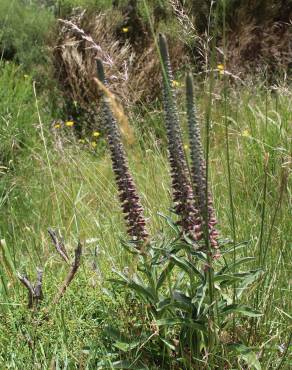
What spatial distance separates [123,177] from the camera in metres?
1.68

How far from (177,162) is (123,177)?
0.18 meters

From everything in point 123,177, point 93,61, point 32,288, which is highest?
point 123,177

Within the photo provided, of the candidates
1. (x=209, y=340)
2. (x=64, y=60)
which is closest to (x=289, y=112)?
(x=209, y=340)

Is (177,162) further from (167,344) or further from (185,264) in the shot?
(167,344)

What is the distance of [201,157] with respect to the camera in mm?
1546

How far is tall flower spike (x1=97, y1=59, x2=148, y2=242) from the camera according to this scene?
1.61m

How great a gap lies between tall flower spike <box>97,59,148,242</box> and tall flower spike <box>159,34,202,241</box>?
12 cm

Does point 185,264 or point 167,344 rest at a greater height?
point 185,264

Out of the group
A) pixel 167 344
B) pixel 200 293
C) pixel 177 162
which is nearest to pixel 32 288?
pixel 167 344

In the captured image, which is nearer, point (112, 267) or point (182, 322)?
point (182, 322)

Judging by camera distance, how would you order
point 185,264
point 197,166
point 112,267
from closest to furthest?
point 197,166 < point 185,264 < point 112,267

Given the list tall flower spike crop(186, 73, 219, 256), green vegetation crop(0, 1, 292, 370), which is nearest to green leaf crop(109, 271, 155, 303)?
green vegetation crop(0, 1, 292, 370)

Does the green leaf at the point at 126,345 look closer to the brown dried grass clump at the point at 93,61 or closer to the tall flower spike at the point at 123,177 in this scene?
the tall flower spike at the point at 123,177

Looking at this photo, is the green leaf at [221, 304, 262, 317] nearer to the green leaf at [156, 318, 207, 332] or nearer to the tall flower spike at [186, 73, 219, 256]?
the green leaf at [156, 318, 207, 332]
